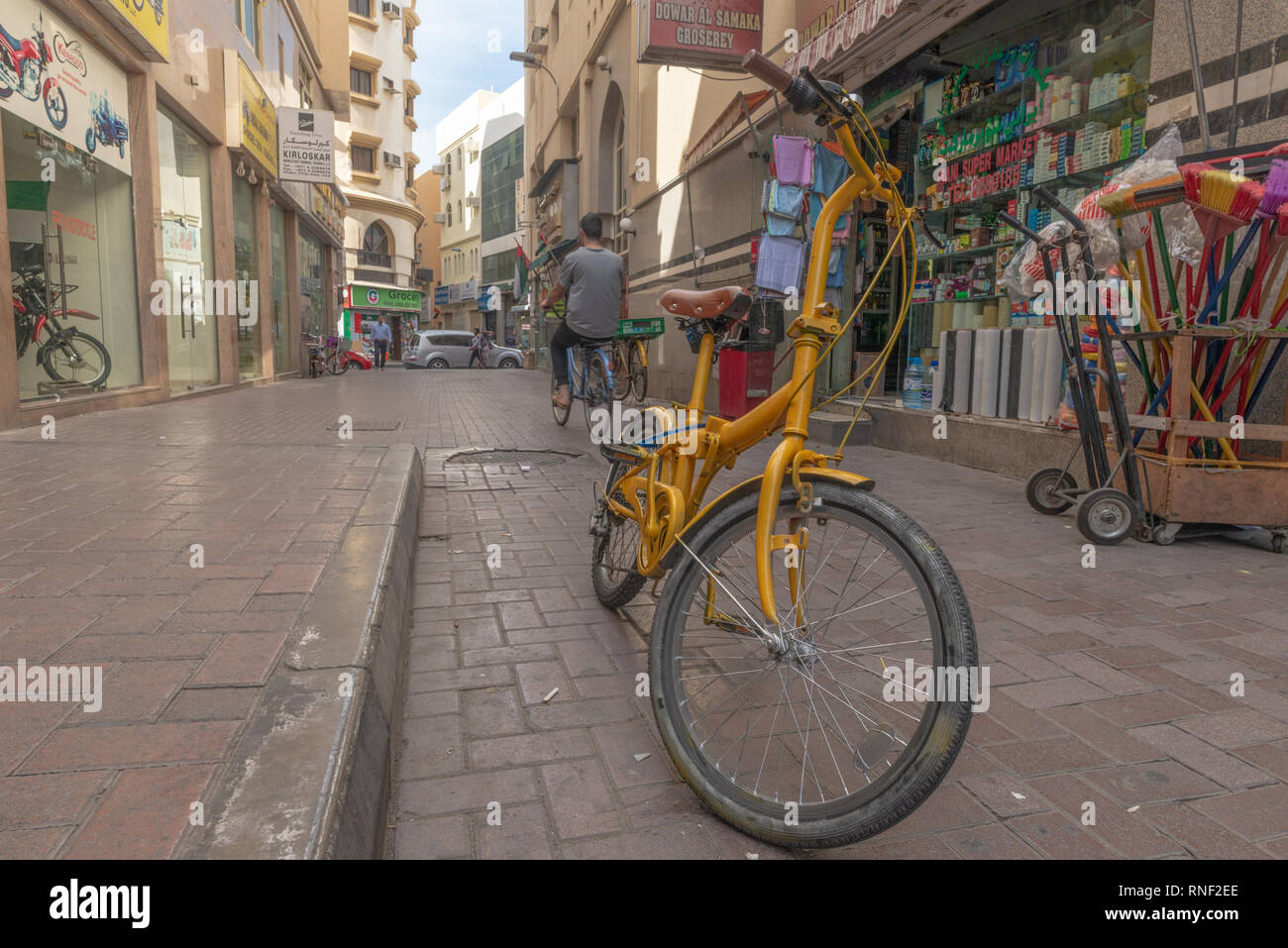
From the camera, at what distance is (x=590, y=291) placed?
8.84 metres

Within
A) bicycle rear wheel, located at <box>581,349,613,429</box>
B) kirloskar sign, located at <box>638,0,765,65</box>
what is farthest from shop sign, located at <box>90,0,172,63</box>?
bicycle rear wheel, located at <box>581,349,613,429</box>

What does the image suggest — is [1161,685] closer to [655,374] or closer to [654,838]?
[654,838]

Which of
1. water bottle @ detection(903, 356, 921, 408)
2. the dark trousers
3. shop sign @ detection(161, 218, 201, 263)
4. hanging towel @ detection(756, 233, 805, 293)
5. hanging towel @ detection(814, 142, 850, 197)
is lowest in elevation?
water bottle @ detection(903, 356, 921, 408)

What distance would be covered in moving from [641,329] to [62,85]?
6.29 m

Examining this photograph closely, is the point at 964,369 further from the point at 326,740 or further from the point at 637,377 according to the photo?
the point at 326,740

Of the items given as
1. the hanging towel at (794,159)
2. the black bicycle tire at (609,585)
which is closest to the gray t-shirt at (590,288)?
the hanging towel at (794,159)

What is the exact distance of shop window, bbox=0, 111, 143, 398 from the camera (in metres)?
8.12

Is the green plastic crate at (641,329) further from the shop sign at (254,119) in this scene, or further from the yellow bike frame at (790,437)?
the shop sign at (254,119)

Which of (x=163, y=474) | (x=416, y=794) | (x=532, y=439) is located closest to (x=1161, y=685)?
(x=416, y=794)

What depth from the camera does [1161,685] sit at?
112 inches

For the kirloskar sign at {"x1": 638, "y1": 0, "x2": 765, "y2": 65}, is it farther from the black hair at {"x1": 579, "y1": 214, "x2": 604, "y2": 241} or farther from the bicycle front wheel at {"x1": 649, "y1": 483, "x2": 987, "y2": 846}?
the bicycle front wheel at {"x1": 649, "y1": 483, "x2": 987, "y2": 846}

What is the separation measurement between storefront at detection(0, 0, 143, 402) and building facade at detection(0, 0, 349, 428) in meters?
0.02

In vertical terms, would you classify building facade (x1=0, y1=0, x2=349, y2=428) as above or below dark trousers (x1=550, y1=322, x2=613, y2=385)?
above
